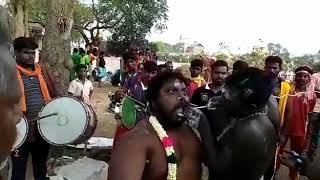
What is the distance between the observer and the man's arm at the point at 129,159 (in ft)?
7.68

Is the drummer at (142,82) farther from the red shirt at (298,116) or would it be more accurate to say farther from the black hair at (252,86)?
the black hair at (252,86)

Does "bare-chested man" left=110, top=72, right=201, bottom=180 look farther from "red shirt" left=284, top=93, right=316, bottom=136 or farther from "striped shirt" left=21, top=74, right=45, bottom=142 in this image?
"red shirt" left=284, top=93, right=316, bottom=136

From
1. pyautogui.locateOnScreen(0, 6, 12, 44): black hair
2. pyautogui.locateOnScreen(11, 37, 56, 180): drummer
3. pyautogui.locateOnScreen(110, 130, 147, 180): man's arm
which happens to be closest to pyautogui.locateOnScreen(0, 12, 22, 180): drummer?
pyautogui.locateOnScreen(0, 6, 12, 44): black hair

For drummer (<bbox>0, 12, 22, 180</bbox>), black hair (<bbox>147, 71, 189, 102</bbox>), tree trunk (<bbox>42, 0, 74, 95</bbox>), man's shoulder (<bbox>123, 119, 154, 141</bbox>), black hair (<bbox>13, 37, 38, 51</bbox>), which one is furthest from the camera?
tree trunk (<bbox>42, 0, 74, 95</bbox>)

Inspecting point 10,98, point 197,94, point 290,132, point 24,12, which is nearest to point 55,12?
point 197,94

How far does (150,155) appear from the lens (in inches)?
96.4

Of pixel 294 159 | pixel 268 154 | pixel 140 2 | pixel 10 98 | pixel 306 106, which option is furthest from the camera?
pixel 140 2

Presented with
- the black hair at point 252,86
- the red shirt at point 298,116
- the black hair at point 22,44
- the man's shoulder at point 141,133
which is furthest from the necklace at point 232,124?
the red shirt at point 298,116

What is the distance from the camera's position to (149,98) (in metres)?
2.67

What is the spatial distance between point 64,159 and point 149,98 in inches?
184

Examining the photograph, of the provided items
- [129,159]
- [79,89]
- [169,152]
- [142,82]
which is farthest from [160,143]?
[79,89]

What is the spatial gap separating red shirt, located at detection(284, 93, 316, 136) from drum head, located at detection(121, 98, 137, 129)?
6.70 ft

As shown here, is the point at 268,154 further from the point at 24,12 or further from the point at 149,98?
the point at 24,12

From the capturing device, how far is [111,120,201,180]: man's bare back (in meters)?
2.36
